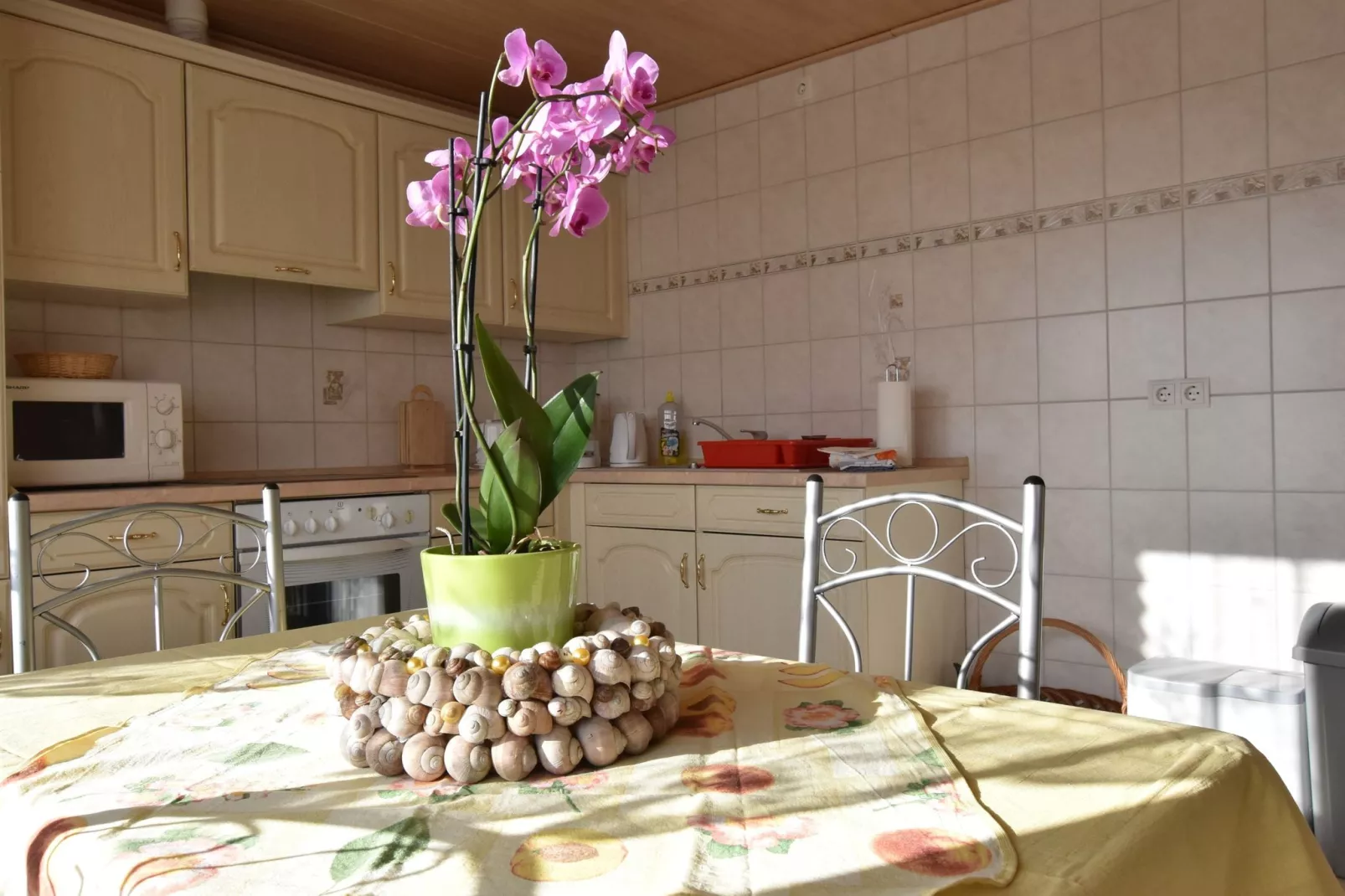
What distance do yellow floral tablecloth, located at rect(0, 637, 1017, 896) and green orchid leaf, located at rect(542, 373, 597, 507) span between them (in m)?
0.25

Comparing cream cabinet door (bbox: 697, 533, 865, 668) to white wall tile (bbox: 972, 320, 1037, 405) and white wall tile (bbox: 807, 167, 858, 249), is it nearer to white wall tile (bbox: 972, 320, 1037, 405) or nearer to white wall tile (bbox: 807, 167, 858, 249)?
white wall tile (bbox: 972, 320, 1037, 405)

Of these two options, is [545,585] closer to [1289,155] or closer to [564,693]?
[564,693]

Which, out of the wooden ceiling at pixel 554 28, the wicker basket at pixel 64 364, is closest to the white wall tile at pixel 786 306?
the wooden ceiling at pixel 554 28

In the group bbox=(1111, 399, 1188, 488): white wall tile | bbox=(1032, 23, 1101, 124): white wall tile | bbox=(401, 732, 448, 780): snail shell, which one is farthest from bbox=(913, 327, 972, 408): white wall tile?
bbox=(401, 732, 448, 780): snail shell

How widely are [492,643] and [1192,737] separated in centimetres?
59

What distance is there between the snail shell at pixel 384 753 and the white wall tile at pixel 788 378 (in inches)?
107

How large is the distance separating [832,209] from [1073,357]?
3.20 feet

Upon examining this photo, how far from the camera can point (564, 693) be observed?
28.6 inches

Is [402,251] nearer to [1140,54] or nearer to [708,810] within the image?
[1140,54]

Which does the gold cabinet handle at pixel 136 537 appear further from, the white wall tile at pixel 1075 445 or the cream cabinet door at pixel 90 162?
the white wall tile at pixel 1075 445

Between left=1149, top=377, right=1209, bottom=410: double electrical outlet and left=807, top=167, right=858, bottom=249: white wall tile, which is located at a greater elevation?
left=807, top=167, right=858, bottom=249: white wall tile

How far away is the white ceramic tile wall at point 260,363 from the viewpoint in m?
2.86

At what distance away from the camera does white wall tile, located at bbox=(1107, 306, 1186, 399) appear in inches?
102

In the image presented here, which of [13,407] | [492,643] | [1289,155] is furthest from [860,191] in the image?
[492,643]
